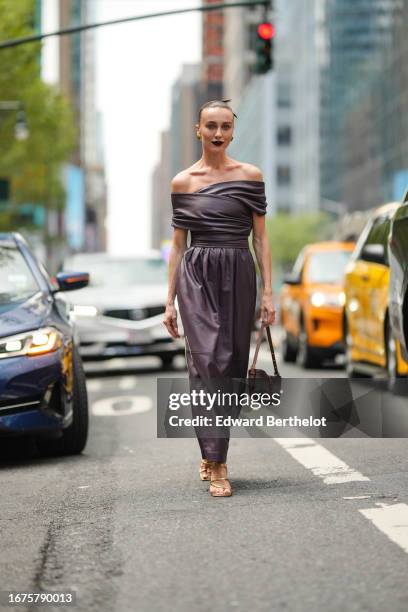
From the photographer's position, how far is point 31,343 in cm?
834

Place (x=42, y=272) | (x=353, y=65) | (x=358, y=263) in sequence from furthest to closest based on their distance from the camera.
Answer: (x=353, y=65) → (x=358, y=263) → (x=42, y=272)

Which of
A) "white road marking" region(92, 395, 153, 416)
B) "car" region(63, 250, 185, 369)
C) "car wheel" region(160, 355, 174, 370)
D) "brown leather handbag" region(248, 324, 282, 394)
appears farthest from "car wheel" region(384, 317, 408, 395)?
"car wheel" region(160, 355, 174, 370)

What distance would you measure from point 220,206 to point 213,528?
6.01 feet

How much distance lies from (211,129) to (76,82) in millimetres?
187851

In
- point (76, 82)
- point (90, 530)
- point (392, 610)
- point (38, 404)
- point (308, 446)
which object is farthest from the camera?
point (76, 82)

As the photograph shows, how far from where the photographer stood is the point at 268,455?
8.49 m

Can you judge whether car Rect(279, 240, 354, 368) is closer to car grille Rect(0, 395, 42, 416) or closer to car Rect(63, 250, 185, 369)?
car Rect(63, 250, 185, 369)

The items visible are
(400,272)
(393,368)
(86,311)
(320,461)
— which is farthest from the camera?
(86,311)

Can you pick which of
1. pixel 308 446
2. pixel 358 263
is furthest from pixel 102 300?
pixel 308 446

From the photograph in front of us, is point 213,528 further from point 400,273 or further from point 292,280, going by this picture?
point 292,280

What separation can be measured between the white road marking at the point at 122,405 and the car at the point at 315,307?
4.06 m

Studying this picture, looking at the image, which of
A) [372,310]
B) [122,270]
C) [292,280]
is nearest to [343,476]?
[372,310]

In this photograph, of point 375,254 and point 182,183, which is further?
point 375,254

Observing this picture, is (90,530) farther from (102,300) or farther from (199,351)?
(102,300)
